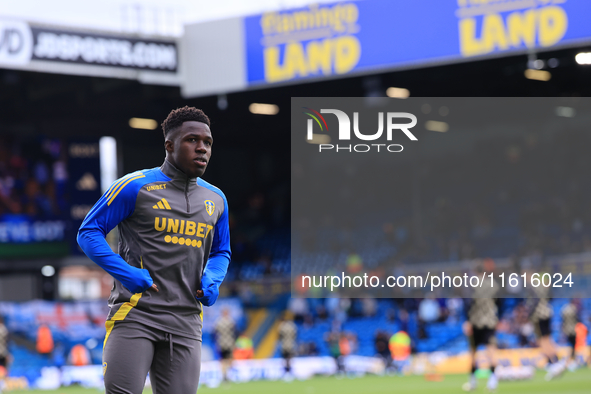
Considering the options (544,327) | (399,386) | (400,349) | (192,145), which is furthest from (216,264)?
(400,349)

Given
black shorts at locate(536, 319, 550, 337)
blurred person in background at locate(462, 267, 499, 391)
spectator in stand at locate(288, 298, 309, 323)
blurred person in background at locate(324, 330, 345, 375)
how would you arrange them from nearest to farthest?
blurred person in background at locate(462, 267, 499, 391)
black shorts at locate(536, 319, 550, 337)
blurred person in background at locate(324, 330, 345, 375)
spectator in stand at locate(288, 298, 309, 323)

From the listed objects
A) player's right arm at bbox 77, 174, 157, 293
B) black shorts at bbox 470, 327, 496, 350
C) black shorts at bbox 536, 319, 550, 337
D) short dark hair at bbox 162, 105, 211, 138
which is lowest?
black shorts at bbox 536, 319, 550, 337

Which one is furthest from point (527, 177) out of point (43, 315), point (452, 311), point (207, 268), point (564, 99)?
point (207, 268)

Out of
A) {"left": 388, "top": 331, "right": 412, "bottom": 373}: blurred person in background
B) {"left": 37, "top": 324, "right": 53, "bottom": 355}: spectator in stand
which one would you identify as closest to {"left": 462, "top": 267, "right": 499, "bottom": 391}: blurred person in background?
{"left": 388, "top": 331, "right": 412, "bottom": 373}: blurred person in background

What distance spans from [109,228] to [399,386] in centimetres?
1323

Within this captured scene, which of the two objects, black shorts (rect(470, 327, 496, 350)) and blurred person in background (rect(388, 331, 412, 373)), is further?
blurred person in background (rect(388, 331, 412, 373))

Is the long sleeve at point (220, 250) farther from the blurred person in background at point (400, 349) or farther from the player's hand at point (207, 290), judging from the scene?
the blurred person in background at point (400, 349)

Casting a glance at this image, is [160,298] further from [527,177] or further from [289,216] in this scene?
[289,216]

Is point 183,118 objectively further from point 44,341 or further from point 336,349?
point 44,341

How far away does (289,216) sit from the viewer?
104ft

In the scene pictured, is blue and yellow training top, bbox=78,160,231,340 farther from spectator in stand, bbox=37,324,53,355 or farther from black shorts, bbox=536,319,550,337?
spectator in stand, bbox=37,324,53,355

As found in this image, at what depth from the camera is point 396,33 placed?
19594mm

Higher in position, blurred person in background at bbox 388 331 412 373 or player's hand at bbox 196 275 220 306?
player's hand at bbox 196 275 220 306

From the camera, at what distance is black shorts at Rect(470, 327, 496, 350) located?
1312cm
